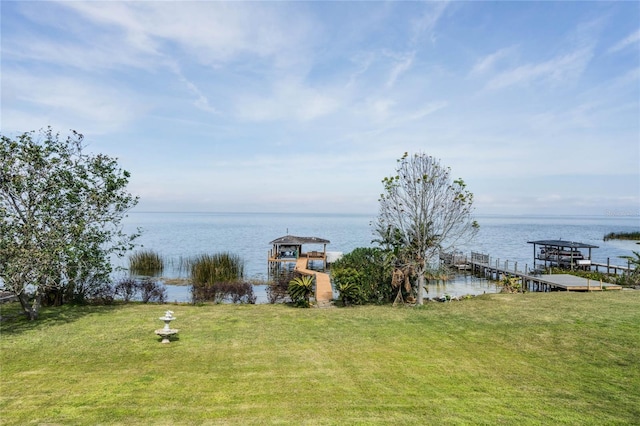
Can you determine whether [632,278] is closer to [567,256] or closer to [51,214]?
[567,256]

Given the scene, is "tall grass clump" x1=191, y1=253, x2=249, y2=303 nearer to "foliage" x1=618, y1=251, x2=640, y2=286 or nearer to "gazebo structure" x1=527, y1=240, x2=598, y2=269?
"foliage" x1=618, y1=251, x2=640, y2=286

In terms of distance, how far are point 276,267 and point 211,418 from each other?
2499 cm

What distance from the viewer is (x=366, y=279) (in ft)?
48.0

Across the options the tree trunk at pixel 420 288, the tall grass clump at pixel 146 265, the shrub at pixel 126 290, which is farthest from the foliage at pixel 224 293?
the tall grass clump at pixel 146 265

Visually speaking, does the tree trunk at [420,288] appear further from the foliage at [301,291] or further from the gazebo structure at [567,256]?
the gazebo structure at [567,256]

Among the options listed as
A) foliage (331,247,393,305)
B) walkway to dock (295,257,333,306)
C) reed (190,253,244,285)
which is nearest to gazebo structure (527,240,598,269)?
walkway to dock (295,257,333,306)

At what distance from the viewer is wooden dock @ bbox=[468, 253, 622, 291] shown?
1886 centimetres

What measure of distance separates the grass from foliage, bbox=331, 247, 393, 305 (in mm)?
1938

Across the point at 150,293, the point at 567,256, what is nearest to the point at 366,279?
the point at 150,293

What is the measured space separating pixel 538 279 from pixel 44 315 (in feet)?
80.4

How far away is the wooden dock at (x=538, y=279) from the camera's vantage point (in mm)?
18864

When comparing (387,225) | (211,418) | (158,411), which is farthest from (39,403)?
(387,225)

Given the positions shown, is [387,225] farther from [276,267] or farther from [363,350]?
[276,267]

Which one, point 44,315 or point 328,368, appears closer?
point 328,368
